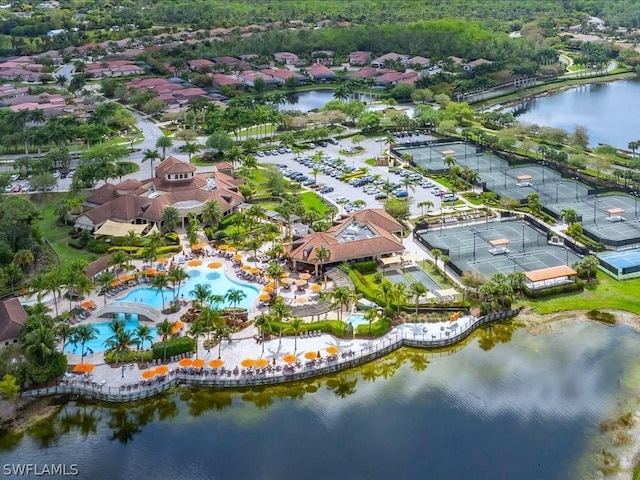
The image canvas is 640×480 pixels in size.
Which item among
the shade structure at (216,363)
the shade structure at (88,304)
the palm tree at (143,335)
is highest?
the palm tree at (143,335)

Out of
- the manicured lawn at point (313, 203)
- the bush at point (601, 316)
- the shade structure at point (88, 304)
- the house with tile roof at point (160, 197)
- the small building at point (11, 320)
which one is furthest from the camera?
the manicured lawn at point (313, 203)

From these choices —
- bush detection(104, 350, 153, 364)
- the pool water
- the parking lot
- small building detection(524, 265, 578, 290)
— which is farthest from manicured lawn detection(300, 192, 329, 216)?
bush detection(104, 350, 153, 364)

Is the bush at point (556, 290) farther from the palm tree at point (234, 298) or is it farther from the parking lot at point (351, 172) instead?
the palm tree at point (234, 298)

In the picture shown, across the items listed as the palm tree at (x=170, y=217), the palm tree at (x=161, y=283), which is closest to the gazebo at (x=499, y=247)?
the palm tree at (x=161, y=283)

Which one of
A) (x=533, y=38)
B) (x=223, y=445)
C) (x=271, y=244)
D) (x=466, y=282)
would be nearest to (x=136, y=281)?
(x=271, y=244)

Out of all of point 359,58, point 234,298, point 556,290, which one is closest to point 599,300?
point 556,290

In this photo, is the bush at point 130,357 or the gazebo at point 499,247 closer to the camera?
the bush at point 130,357

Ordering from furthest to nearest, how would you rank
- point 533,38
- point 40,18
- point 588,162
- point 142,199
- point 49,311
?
point 40,18 → point 533,38 → point 588,162 → point 142,199 → point 49,311

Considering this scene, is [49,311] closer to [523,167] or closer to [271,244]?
[271,244]
